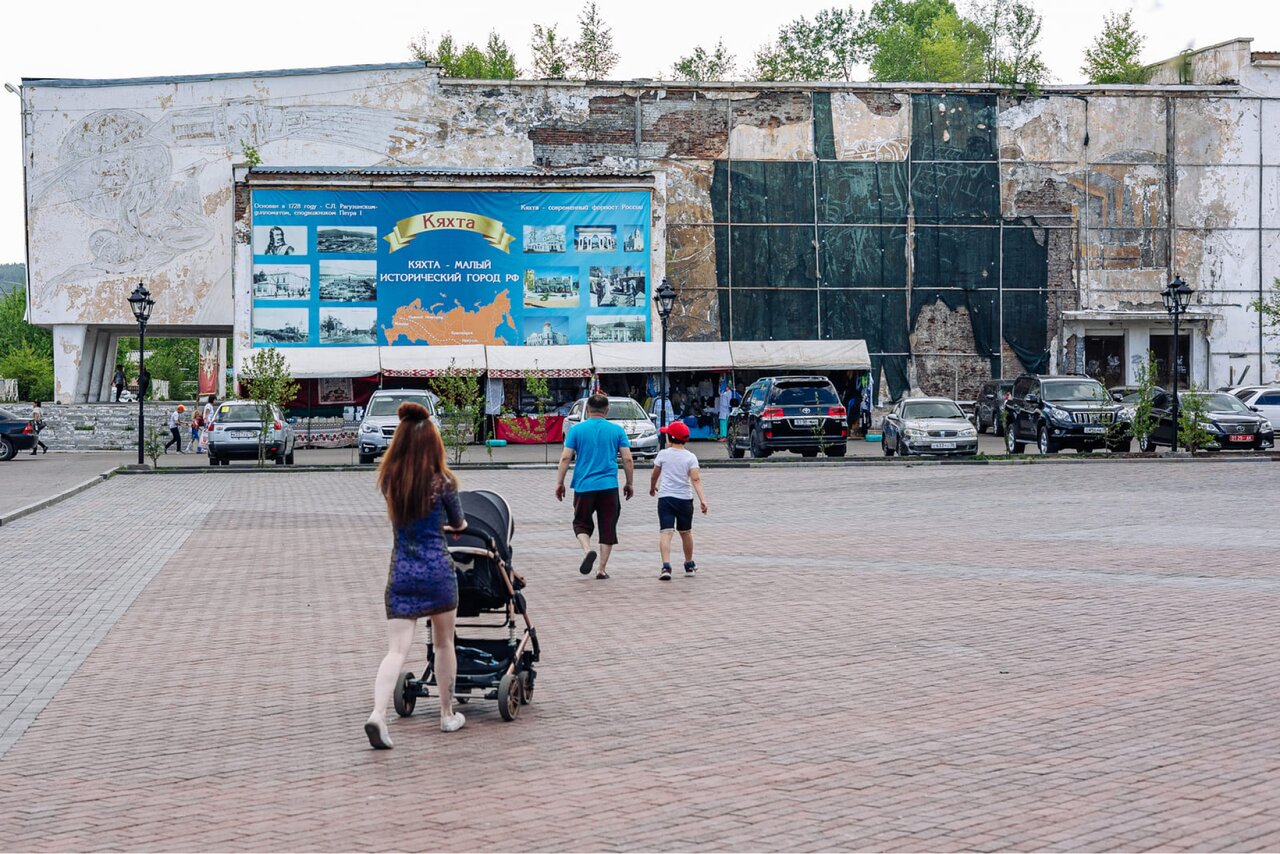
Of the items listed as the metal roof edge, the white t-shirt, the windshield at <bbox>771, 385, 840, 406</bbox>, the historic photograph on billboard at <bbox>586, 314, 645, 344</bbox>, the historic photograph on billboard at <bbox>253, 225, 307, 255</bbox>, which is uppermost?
the metal roof edge

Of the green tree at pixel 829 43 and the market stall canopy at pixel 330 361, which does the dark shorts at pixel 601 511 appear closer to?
the market stall canopy at pixel 330 361

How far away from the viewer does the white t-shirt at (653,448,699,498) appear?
46.4 feet

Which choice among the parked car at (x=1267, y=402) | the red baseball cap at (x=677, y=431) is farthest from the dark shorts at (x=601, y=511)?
the parked car at (x=1267, y=402)

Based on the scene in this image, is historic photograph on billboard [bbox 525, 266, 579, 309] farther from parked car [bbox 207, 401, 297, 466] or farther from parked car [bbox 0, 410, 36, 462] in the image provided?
parked car [bbox 0, 410, 36, 462]

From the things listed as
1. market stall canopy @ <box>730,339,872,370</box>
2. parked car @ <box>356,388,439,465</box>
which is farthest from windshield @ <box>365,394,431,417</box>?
market stall canopy @ <box>730,339,872,370</box>

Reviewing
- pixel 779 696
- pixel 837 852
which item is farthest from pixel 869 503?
pixel 837 852

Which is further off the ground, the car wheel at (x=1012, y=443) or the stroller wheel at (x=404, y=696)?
the car wheel at (x=1012, y=443)

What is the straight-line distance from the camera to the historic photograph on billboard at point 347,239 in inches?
1879

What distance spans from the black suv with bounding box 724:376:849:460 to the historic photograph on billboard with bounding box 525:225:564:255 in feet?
50.9

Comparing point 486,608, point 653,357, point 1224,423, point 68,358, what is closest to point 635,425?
point 653,357

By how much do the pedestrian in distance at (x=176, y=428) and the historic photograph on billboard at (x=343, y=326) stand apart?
16.9 feet

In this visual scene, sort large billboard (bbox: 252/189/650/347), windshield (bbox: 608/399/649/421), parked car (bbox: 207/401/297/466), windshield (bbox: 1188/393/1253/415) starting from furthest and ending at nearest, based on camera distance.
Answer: large billboard (bbox: 252/189/650/347)
windshield (bbox: 1188/393/1253/415)
parked car (bbox: 207/401/297/466)
windshield (bbox: 608/399/649/421)

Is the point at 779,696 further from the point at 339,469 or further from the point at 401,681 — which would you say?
the point at 339,469

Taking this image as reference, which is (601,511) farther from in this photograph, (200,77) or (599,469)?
(200,77)
